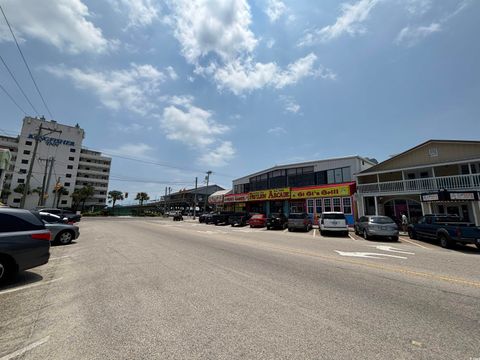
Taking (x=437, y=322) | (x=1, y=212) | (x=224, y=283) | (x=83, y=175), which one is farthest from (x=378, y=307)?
(x=83, y=175)

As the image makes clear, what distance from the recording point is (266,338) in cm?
316

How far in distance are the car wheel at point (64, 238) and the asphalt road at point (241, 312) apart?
616cm

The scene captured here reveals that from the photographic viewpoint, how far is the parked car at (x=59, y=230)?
12.1 metres

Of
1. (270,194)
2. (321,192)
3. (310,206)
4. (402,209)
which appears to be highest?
(270,194)

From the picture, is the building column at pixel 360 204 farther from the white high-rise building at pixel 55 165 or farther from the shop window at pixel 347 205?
the white high-rise building at pixel 55 165

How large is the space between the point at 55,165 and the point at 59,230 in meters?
81.4

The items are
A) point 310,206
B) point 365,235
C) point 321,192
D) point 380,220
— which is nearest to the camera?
point 380,220

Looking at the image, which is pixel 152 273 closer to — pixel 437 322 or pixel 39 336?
pixel 39 336

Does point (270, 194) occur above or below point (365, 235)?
above

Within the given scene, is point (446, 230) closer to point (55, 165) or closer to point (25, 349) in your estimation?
point (25, 349)

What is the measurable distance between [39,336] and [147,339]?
160 cm

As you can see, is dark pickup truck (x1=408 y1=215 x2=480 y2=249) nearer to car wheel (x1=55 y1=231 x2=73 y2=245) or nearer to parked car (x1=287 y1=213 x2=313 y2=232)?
parked car (x1=287 y1=213 x2=313 y2=232)

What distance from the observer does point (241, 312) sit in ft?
13.1

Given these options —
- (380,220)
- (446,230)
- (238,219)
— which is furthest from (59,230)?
(446,230)
